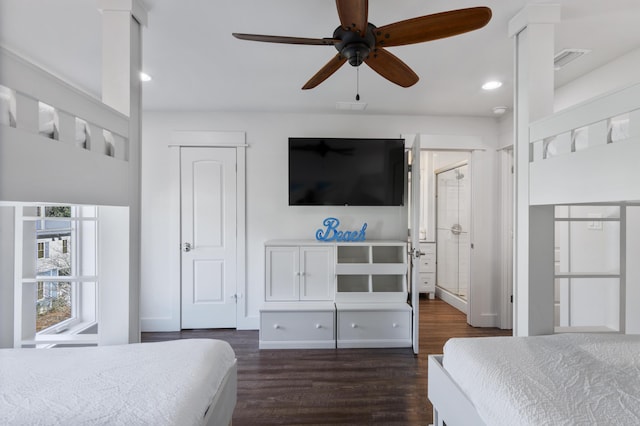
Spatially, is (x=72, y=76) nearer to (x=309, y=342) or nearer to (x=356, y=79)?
(x=356, y=79)

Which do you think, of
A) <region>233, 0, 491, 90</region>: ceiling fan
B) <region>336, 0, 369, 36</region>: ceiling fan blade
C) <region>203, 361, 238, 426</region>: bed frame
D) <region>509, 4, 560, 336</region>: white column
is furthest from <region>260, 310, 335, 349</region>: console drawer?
<region>336, 0, 369, 36</region>: ceiling fan blade

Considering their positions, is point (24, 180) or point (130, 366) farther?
point (130, 366)

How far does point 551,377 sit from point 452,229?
3.59 metres

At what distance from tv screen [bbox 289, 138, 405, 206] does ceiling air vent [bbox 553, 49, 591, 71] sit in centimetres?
140

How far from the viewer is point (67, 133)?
113 centimetres

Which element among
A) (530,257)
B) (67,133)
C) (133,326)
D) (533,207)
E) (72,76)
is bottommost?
(133,326)

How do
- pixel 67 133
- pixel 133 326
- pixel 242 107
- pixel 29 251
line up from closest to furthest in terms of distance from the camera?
pixel 67 133
pixel 133 326
pixel 29 251
pixel 242 107

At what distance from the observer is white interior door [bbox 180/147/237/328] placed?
3330 millimetres

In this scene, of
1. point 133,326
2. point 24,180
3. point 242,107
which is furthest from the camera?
point 242,107

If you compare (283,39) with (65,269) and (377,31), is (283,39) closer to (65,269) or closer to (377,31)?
(377,31)

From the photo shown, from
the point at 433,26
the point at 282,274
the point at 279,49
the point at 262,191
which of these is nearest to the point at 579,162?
the point at 433,26

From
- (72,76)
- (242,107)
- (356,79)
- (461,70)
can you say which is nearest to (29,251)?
(72,76)

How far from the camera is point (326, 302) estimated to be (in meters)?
3.04

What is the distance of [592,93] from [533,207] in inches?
57.9
